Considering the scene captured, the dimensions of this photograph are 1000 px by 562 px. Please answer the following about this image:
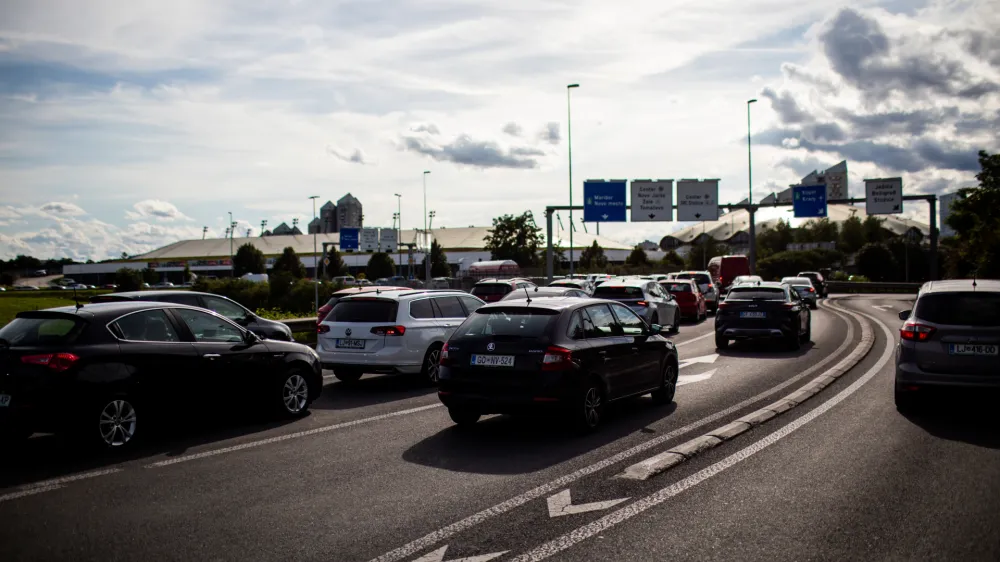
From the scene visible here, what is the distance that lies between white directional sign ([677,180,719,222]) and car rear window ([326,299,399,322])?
33196 mm

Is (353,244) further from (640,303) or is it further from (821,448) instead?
(821,448)

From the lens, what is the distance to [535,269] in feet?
281

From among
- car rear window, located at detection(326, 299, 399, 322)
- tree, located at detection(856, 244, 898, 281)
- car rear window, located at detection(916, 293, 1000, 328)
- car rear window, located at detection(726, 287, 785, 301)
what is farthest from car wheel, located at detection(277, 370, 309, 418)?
tree, located at detection(856, 244, 898, 281)

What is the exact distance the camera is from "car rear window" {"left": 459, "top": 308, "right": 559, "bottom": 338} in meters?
8.73

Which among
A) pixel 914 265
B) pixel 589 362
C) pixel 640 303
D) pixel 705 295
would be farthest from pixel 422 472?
pixel 914 265

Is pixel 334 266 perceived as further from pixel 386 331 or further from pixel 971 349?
pixel 971 349

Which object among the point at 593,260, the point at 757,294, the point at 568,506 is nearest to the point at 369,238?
the point at 593,260

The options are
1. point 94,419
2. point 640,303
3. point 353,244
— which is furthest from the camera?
point 353,244

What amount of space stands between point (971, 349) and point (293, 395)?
7.91m

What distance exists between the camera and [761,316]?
18.4m

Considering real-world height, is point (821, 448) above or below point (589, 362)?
below

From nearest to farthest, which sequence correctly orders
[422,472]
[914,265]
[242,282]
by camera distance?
[422,472]
[242,282]
[914,265]

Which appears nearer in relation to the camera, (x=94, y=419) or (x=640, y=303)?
(x=94, y=419)

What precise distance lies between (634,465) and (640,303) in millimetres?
14559
